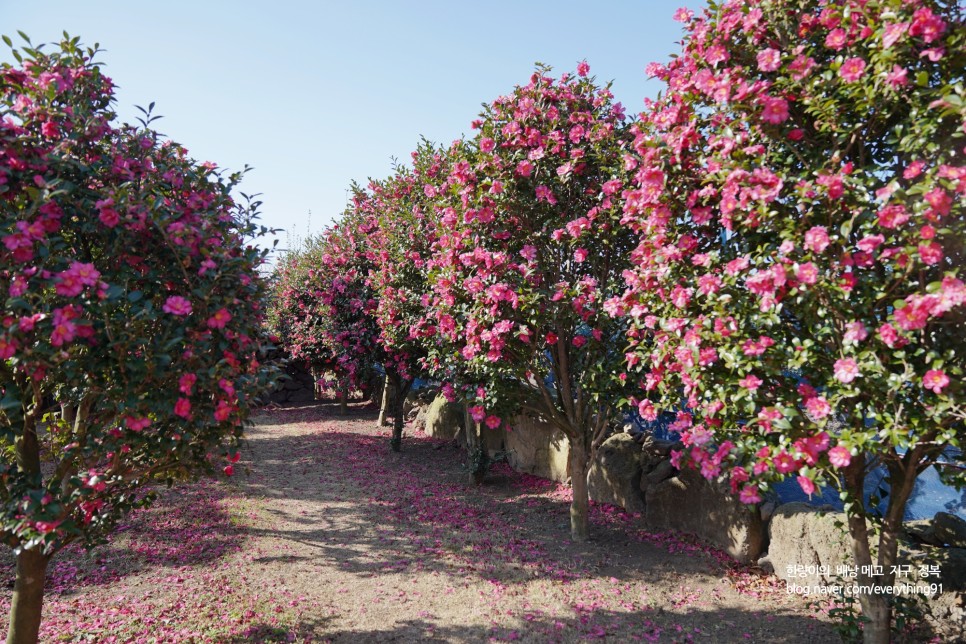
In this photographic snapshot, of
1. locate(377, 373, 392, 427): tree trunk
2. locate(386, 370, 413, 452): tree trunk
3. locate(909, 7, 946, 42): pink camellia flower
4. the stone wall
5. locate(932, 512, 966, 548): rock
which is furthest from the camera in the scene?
the stone wall

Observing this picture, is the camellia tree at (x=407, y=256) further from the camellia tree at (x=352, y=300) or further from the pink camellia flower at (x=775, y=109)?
the pink camellia flower at (x=775, y=109)

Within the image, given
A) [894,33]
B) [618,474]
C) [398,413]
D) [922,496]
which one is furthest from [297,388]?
[894,33]

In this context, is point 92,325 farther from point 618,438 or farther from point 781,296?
point 618,438

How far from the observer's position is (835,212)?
313 cm

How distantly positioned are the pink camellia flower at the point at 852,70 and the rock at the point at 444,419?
10.5 m

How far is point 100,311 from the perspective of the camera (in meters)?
2.82

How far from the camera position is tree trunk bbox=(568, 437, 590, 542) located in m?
6.77

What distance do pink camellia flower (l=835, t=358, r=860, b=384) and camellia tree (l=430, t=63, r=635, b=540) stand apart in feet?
8.29

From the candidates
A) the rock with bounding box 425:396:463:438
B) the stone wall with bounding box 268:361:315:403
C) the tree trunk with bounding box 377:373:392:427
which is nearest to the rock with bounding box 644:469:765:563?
the rock with bounding box 425:396:463:438

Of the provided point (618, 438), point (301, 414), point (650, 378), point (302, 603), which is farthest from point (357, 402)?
point (650, 378)

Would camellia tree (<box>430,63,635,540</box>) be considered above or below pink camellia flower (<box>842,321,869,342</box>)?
above

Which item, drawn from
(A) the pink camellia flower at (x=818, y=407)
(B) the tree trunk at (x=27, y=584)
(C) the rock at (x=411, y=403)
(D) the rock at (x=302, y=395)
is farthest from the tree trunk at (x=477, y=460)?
(D) the rock at (x=302, y=395)

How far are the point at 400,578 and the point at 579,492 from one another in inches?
92.7

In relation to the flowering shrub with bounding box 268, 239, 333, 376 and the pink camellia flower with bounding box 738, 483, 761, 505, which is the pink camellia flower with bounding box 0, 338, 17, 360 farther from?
the flowering shrub with bounding box 268, 239, 333, 376
